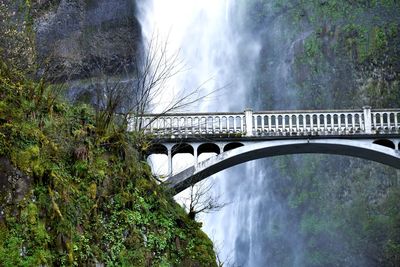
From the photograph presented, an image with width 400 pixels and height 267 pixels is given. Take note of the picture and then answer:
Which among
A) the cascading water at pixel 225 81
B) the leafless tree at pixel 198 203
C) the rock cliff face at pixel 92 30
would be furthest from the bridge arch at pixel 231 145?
the cascading water at pixel 225 81

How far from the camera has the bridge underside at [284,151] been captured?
1936cm

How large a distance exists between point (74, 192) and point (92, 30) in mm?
20115

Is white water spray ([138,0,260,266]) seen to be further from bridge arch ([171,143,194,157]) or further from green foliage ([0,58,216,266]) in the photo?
green foliage ([0,58,216,266])

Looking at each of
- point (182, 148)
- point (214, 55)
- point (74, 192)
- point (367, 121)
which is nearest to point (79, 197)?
point (74, 192)

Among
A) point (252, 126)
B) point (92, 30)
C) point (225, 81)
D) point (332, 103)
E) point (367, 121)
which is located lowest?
point (252, 126)

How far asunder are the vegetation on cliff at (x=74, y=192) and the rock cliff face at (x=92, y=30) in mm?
14036

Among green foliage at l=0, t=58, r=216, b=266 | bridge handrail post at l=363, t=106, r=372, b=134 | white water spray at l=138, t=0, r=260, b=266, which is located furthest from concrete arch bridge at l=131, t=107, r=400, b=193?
white water spray at l=138, t=0, r=260, b=266

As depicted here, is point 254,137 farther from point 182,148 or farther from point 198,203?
point 198,203

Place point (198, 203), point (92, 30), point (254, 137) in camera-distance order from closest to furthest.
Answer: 1. point (198, 203)
2. point (254, 137)
3. point (92, 30)

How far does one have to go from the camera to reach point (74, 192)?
11281mm

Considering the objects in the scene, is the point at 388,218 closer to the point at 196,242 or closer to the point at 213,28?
the point at 213,28

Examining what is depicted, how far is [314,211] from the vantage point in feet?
103

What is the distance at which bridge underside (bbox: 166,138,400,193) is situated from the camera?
19359mm

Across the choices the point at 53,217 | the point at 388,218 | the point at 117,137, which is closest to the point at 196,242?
the point at 117,137
